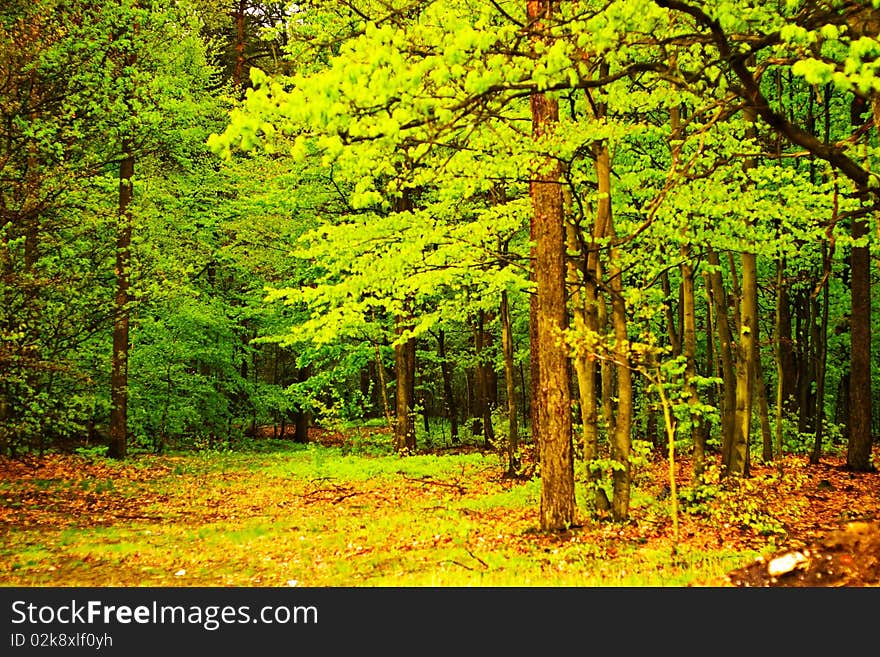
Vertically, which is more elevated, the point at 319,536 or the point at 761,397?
the point at 761,397

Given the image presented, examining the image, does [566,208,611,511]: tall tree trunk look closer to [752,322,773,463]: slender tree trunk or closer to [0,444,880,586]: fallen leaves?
[0,444,880,586]: fallen leaves

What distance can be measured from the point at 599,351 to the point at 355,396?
13.5 meters

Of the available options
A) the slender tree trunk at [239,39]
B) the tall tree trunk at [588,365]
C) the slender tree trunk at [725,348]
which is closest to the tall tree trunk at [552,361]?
the tall tree trunk at [588,365]

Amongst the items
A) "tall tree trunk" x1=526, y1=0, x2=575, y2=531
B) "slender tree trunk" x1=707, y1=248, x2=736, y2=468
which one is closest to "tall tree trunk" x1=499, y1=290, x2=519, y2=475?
"slender tree trunk" x1=707, y1=248, x2=736, y2=468

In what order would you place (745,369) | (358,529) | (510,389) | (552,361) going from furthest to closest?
(510,389), (745,369), (358,529), (552,361)

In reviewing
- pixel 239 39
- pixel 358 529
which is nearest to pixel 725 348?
pixel 358 529

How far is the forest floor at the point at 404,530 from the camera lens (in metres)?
7.51

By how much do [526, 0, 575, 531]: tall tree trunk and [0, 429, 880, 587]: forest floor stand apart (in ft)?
1.74

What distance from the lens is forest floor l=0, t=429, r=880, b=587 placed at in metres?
7.51

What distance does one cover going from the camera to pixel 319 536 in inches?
427

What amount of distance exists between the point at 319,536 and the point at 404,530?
142cm

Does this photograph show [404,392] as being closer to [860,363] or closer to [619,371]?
[619,371]

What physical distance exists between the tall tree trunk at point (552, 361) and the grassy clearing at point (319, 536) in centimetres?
60
